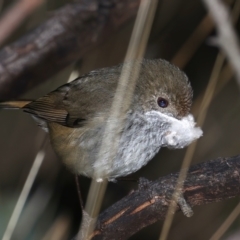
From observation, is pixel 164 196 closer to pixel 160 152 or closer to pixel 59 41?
pixel 59 41

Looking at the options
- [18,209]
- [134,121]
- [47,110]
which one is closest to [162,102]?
[134,121]

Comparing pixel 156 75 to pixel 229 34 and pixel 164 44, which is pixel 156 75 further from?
pixel 164 44

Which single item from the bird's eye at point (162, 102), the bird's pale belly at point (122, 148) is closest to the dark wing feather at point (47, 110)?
the bird's pale belly at point (122, 148)

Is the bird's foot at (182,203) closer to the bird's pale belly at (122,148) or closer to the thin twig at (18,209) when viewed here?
the bird's pale belly at (122,148)

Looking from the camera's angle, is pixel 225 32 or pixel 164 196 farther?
pixel 164 196

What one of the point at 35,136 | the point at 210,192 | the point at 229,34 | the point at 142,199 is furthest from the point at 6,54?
the point at 229,34

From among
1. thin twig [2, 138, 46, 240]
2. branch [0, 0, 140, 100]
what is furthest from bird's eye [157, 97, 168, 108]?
branch [0, 0, 140, 100]
